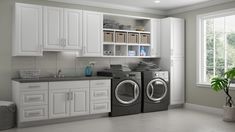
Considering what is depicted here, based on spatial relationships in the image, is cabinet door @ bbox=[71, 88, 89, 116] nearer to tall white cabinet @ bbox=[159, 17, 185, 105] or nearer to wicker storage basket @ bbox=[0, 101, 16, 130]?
wicker storage basket @ bbox=[0, 101, 16, 130]

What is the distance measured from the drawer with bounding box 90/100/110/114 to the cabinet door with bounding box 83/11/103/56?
3.36ft

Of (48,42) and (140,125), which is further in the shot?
(48,42)

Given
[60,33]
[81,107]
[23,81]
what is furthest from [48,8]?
[81,107]

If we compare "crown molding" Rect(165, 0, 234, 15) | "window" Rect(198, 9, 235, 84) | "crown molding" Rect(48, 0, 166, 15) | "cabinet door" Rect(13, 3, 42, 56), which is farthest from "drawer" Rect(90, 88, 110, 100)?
"crown molding" Rect(165, 0, 234, 15)

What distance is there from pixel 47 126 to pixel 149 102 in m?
2.37

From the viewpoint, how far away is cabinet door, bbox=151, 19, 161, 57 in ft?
20.9

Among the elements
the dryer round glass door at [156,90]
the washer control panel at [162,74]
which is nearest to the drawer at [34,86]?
the dryer round glass door at [156,90]

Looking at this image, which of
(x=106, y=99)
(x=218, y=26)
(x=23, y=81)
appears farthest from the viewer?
(x=218, y=26)

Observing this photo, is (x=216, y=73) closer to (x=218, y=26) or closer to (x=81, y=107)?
(x=218, y=26)

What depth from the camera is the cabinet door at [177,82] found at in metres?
6.29

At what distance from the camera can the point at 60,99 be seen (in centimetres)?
482

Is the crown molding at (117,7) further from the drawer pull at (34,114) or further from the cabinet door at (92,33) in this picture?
the drawer pull at (34,114)

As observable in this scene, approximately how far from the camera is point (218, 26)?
5828 millimetres

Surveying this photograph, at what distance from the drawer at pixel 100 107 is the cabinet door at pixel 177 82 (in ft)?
5.77
